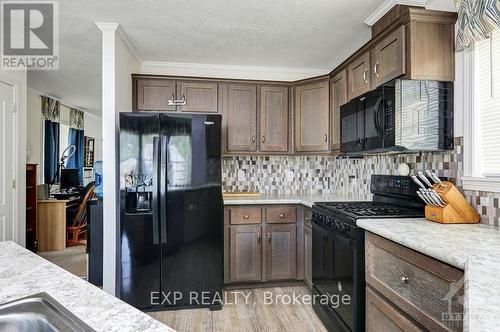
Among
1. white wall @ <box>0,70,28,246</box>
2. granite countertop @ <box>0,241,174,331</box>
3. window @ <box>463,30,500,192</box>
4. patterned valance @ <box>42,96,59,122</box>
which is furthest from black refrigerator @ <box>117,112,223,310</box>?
patterned valance @ <box>42,96,59,122</box>

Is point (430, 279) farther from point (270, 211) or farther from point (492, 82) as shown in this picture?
point (270, 211)

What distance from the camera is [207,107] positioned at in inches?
129

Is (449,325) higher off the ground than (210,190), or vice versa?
(210,190)

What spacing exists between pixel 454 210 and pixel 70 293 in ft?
5.94

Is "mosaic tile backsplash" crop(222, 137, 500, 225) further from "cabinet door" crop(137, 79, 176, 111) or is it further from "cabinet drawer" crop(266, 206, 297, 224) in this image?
"cabinet door" crop(137, 79, 176, 111)

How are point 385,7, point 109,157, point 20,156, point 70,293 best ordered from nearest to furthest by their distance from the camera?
point 70,293 → point 385,7 → point 109,157 → point 20,156

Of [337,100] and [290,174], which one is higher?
[337,100]

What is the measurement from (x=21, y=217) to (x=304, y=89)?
11.2 ft

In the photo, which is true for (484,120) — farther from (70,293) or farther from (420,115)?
(70,293)

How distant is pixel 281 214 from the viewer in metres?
3.03

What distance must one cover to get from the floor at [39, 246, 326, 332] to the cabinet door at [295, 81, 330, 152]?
1507 mm

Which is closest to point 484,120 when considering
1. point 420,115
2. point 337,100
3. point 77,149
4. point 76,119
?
point 420,115

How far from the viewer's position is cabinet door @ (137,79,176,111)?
319cm

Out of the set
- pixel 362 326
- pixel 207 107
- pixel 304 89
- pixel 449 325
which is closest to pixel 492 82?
pixel 449 325
